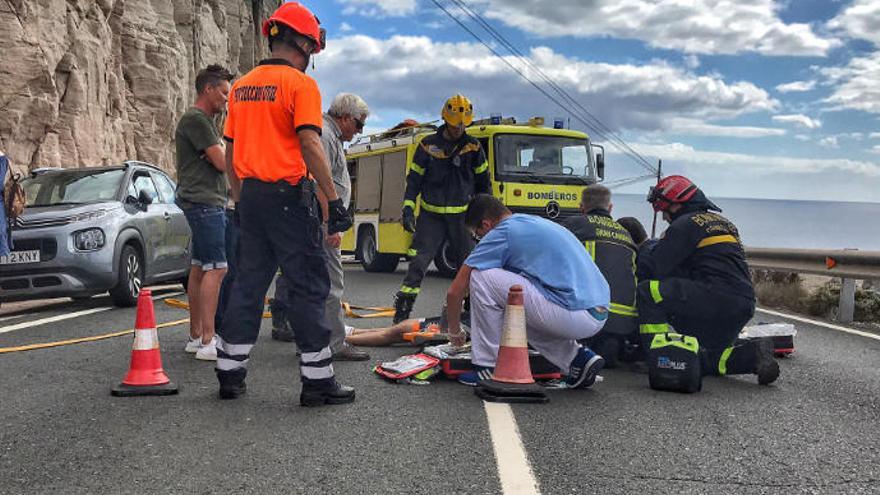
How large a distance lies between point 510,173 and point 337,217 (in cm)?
914

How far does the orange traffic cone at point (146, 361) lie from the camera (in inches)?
188

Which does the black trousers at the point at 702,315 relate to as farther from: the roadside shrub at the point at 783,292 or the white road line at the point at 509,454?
the roadside shrub at the point at 783,292

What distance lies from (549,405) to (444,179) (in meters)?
3.17

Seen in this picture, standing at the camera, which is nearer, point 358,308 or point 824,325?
point 824,325

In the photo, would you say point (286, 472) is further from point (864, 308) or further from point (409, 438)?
point (864, 308)

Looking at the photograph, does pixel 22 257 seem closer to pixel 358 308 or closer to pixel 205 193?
pixel 358 308

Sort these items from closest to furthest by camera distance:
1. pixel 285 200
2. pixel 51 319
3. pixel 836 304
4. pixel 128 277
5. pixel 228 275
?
pixel 285 200, pixel 228 275, pixel 51 319, pixel 128 277, pixel 836 304

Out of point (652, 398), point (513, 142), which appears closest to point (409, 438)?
point (652, 398)

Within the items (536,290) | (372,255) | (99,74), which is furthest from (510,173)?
(99,74)

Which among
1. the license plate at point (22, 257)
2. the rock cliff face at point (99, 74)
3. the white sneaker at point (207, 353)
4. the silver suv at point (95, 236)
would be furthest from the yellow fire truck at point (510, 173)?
the rock cliff face at point (99, 74)

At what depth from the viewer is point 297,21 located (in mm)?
4574

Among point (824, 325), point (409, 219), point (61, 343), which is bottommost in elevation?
point (824, 325)

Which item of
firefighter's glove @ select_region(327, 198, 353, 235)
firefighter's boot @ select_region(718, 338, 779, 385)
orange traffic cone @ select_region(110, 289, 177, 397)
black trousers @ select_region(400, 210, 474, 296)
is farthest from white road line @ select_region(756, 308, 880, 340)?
orange traffic cone @ select_region(110, 289, 177, 397)

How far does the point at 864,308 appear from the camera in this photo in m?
9.90
